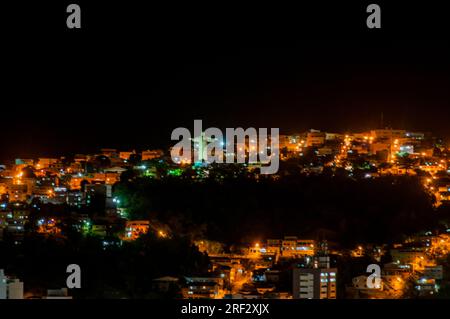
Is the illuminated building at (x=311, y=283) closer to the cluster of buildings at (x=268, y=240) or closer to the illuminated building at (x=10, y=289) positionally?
the cluster of buildings at (x=268, y=240)

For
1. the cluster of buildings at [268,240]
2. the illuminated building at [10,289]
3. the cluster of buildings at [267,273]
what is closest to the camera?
the illuminated building at [10,289]

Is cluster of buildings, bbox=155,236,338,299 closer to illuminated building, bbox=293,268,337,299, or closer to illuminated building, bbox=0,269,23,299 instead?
illuminated building, bbox=293,268,337,299

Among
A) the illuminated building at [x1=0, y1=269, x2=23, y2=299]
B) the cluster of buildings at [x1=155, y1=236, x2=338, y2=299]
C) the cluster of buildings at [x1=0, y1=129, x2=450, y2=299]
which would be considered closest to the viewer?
the illuminated building at [x1=0, y1=269, x2=23, y2=299]

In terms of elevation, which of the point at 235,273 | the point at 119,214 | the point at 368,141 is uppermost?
the point at 368,141

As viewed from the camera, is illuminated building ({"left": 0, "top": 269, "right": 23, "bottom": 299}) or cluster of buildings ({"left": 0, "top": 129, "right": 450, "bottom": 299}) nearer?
illuminated building ({"left": 0, "top": 269, "right": 23, "bottom": 299})

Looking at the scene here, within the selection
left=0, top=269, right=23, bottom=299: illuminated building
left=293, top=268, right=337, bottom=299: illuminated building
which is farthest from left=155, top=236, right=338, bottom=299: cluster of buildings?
left=0, top=269, right=23, bottom=299: illuminated building

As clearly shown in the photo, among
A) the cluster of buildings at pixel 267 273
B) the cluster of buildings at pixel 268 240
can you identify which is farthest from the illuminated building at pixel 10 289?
the cluster of buildings at pixel 267 273

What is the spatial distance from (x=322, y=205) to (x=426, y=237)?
6.49ft

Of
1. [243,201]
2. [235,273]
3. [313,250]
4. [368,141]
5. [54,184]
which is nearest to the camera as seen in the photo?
[235,273]

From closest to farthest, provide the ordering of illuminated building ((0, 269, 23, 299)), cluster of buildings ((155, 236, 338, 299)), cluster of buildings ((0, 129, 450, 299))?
illuminated building ((0, 269, 23, 299)), cluster of buildings ((155, 236, 338, 299)), cluster of buildings ((0, 129, 450, 299))

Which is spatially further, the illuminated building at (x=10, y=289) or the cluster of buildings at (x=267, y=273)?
the cluster of buildings at (x=267, y=273)
